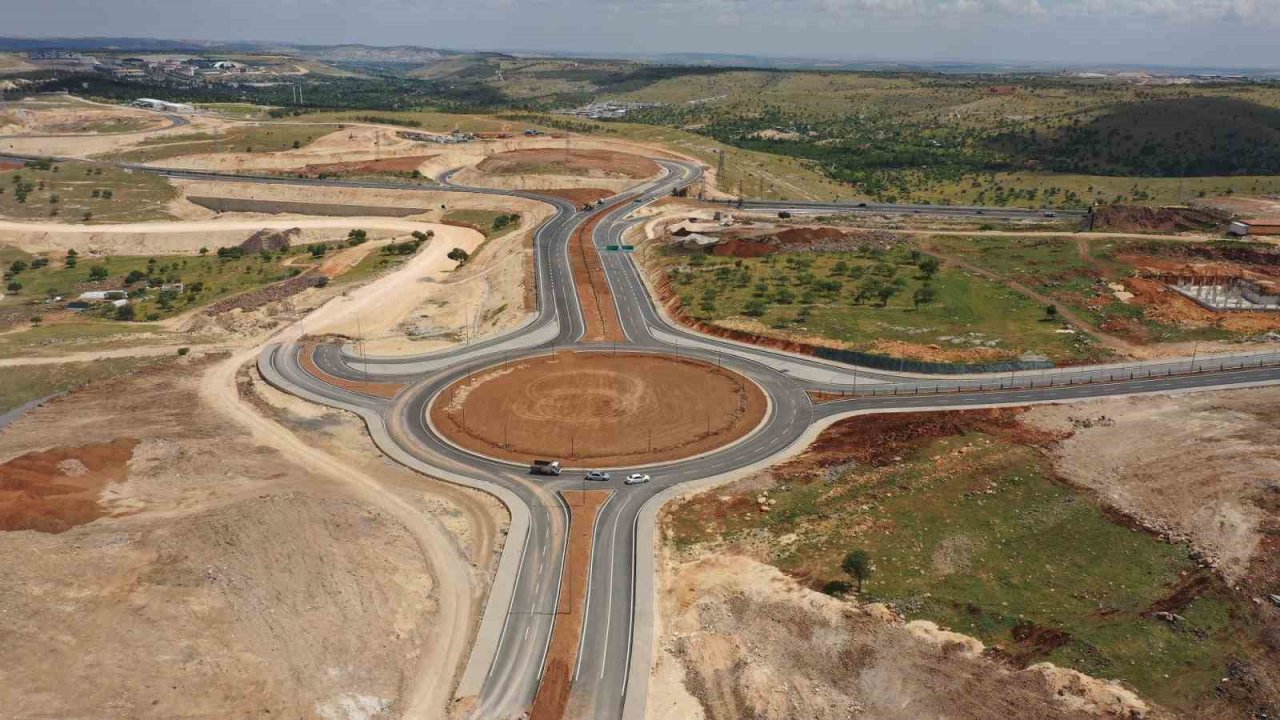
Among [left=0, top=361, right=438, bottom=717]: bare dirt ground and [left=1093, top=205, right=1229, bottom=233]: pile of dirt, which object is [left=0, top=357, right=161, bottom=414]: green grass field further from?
[left=1093, top=205, right=1229, bottom=233]: pile of dirt

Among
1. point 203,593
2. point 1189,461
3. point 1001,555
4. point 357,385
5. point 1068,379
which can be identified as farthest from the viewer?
point 357,385

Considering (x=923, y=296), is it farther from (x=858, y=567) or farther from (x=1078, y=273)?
(x=858, y=567)

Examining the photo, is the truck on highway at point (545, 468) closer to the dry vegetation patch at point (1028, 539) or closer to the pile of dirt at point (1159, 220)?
the dry vegetation patch at point (1028, 539)

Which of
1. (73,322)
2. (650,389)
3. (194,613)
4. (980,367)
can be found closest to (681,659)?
(194,613)

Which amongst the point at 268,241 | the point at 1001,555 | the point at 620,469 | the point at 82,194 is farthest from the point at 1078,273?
the point at 82,194

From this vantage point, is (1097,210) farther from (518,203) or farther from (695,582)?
(695,582)

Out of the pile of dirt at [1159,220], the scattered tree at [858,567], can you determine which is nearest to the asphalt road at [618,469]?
the scattered tree at [858,567]
